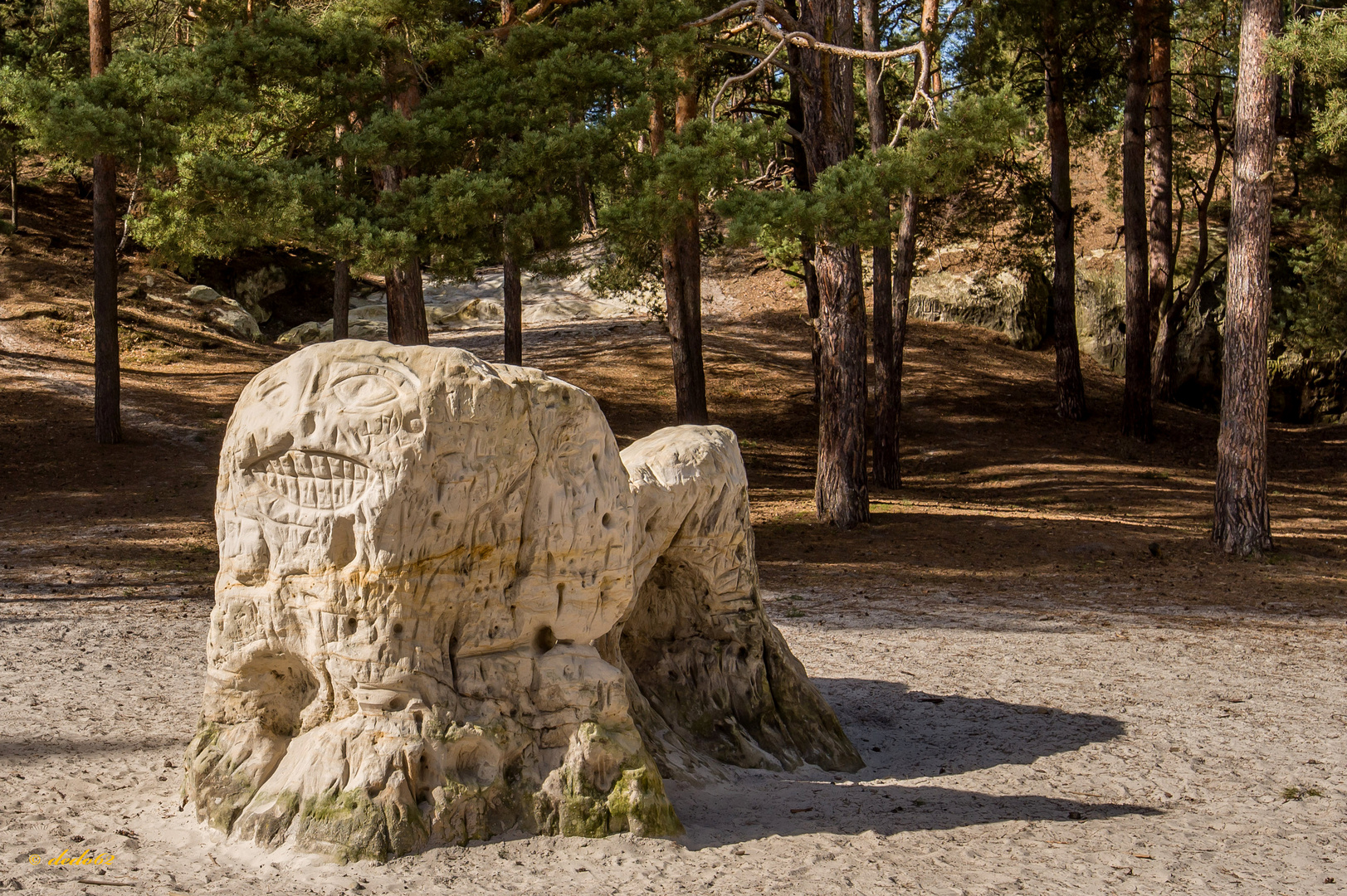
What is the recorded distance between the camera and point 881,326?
17.6 meters

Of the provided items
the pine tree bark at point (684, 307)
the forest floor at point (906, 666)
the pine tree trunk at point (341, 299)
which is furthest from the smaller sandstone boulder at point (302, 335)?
the pine tree bark at point (684, 307)

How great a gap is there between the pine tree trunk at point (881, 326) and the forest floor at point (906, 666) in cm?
84

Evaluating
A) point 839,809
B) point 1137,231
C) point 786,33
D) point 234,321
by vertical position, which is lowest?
point 839,809

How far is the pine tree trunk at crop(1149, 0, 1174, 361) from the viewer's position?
21.8 meters

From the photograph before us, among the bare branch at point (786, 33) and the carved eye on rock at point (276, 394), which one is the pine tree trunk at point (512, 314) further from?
the carved eye on rock at point (276, 394)

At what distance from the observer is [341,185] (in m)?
12.1

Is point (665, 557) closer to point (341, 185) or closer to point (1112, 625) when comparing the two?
point (1112, 625)

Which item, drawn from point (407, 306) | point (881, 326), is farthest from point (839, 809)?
point (881, 326)

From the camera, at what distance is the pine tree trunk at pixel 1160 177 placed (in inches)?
860

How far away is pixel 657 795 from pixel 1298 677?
20.2 ft

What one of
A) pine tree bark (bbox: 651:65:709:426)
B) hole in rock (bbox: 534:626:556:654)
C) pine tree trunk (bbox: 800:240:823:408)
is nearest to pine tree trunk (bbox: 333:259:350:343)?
pine tree bark (bbox: 651:65:709:426)

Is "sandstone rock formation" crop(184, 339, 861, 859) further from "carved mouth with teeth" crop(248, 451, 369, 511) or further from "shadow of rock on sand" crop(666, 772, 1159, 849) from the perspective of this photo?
"shadow of rock on sand" crop(666, 772, 1159, 849)

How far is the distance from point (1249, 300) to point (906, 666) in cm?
730

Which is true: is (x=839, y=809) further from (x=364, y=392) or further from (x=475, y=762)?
(x=364, y=392)
